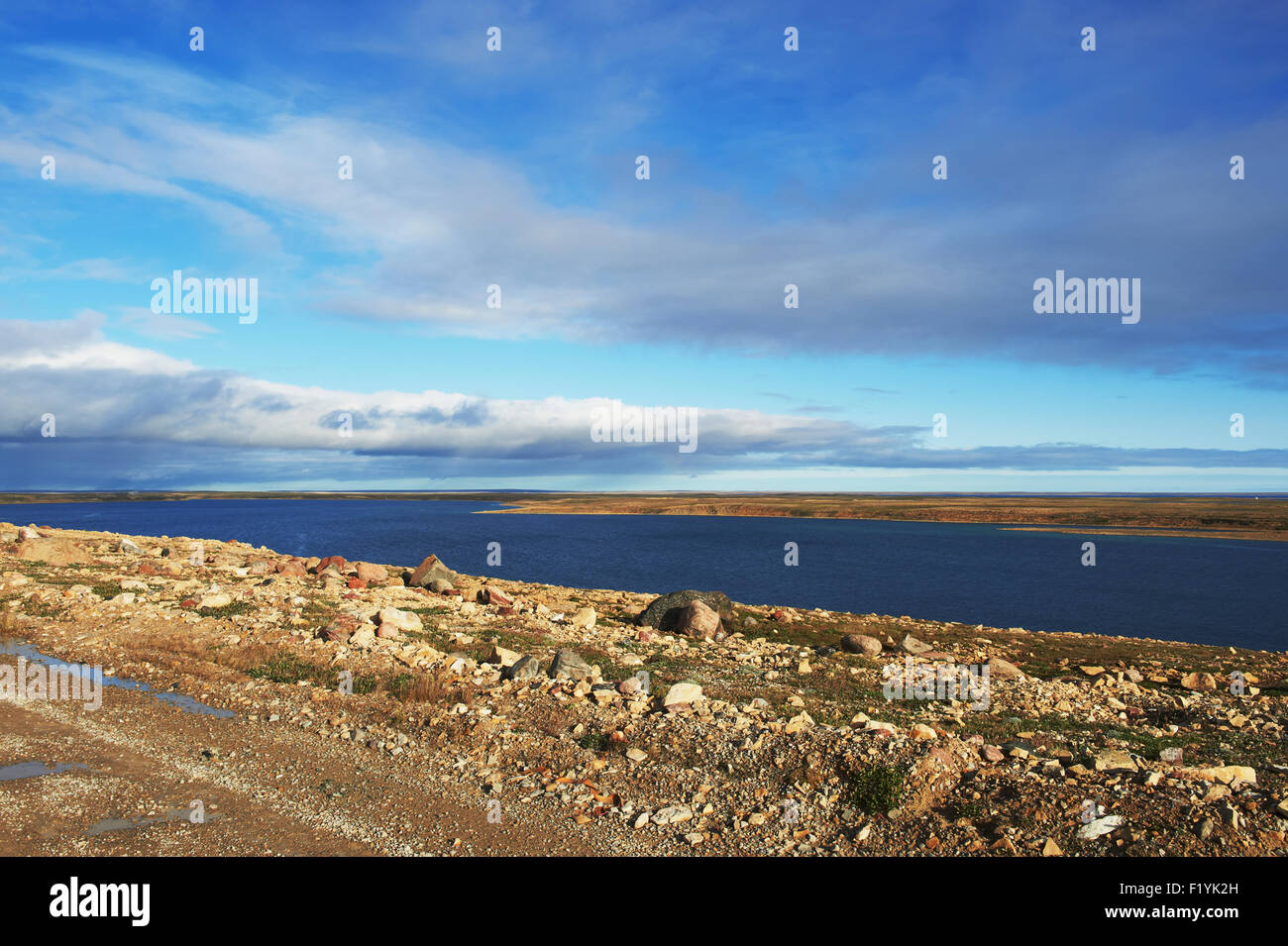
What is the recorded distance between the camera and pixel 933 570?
64.0 meters

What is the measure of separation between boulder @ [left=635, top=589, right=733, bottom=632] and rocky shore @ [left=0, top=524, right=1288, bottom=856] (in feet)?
9.02

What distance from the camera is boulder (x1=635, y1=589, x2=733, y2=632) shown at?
1078 inches

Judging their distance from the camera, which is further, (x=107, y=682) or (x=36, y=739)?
(x=107, y=682)

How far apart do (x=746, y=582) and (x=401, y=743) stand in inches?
1791

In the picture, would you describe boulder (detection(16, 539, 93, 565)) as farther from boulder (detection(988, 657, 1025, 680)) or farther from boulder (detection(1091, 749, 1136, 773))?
boulder (detection(1091, 749, 1136, 773))

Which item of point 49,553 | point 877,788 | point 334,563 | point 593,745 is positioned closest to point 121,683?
point 593,745

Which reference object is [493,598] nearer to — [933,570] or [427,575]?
[427,575]

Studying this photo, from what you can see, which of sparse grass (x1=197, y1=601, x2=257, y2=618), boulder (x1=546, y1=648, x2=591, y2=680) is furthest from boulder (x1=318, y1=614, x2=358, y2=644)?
boulder (x1=546, y1=648, x2=591, y2=680)

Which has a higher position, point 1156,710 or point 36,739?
point 36,739

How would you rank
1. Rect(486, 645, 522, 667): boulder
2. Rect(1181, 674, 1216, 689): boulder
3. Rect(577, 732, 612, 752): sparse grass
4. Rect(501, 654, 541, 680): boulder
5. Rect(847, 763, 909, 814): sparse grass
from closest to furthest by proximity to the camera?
Rect(847, 763, 909, 814): sparse grass → Rect(577, 732, 612, 752): sparse grass → Rect(501, 654, 541, 680): boulder → Rect(486, 645, 522, 667): boulder → Rect(1181, 674, 1216, 689): boulder
